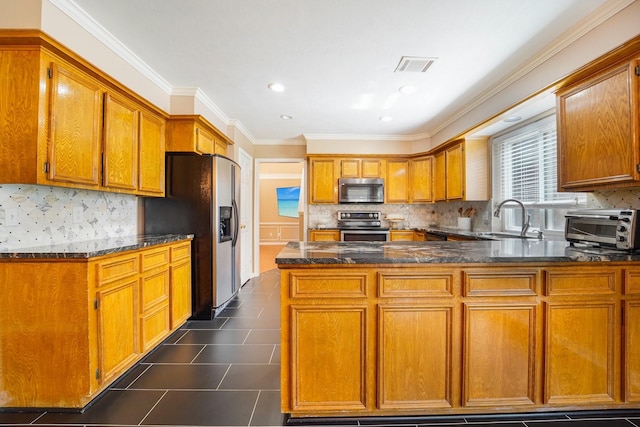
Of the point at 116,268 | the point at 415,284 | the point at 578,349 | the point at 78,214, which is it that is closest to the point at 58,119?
the point at 78,214

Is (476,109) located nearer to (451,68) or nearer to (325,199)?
(451,68)

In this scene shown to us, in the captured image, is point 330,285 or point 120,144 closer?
point 330,285

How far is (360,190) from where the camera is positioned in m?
4.86

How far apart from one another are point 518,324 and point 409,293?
0.62 metres

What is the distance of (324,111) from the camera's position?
146 inches

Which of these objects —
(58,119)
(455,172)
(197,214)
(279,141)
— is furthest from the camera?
(279,141)

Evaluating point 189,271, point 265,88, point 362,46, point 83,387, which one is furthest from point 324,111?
point 83,387

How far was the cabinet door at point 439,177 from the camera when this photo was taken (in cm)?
439

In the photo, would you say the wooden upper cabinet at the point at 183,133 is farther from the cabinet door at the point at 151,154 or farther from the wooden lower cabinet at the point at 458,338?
the wooden lower cabinet at the point at 458,338

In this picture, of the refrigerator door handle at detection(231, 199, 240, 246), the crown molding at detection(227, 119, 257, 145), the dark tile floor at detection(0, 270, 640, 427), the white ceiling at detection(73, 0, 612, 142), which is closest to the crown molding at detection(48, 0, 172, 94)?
the white ceiling at detection(73, 0, 612, 142)

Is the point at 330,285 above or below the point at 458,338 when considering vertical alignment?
above

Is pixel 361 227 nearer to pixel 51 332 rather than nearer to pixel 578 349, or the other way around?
pixel 578 349

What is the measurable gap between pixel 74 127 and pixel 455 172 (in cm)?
418

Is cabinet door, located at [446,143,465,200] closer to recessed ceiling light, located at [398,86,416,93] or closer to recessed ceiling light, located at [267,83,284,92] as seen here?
recessed ceiling light, located at [398,86,416,93]
